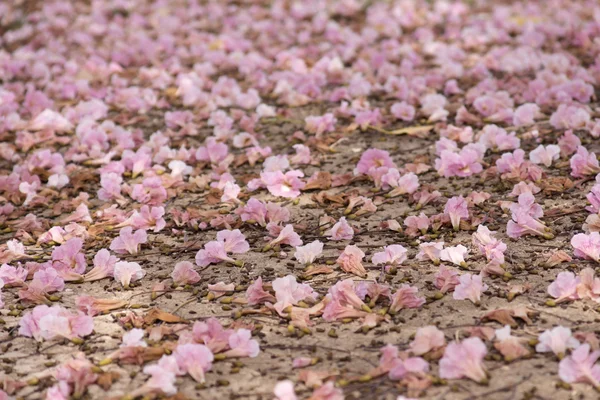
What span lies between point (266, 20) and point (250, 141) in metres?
3.20

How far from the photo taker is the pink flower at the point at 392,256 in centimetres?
312

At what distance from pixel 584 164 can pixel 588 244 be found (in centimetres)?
85

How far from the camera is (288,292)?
2.90 m

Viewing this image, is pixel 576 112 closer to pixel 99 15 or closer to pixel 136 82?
pixel 136 82

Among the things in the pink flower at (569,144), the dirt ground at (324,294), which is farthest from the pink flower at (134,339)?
the pink flower at (569,144)

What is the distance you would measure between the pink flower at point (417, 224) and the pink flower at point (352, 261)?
0.35 m

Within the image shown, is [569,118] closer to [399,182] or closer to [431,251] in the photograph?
[399,182]

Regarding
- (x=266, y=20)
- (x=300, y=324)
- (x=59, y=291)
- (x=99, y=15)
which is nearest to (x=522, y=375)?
(x=300, y=324)

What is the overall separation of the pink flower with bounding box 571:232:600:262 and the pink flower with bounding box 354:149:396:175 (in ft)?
3.99

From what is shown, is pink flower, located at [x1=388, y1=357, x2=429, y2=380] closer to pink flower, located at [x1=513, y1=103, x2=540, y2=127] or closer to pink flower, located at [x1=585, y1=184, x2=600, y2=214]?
pink flower, located at [x1=585, y1=184, x2=600, y2=214]

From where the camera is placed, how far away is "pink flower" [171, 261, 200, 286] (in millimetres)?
3141

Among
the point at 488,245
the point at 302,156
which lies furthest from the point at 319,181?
the point at 488,245

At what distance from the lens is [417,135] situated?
15.1 ft

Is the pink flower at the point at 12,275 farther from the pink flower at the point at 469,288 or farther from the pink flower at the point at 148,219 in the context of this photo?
the pink flower at the point at 469,288
